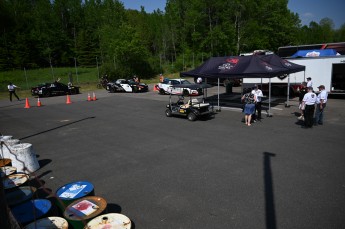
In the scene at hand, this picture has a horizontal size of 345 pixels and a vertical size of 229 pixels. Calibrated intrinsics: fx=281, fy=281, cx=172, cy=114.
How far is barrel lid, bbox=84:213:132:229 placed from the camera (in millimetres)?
4613

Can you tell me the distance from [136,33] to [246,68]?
2968 centimetres

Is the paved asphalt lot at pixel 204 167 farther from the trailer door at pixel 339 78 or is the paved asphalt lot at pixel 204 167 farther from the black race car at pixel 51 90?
the black race car at pixel 51 90

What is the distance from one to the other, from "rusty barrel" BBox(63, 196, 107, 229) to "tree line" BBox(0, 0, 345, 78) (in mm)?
34994

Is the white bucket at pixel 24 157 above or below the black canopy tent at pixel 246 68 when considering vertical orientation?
below

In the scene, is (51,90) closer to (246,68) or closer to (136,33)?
(136,33)

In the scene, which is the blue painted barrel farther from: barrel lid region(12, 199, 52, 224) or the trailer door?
the trailer door

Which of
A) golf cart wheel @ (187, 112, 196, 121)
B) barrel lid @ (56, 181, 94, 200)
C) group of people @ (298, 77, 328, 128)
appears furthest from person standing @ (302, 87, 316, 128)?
barrel lid @ (56, 181, 94, 200)

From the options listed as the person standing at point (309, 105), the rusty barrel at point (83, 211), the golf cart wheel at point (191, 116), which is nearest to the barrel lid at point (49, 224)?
the rusty barrel at point (83, 211)

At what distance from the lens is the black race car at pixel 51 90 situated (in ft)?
92.2

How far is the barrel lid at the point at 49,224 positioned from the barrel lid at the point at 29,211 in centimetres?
21

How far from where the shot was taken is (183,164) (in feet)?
28.8

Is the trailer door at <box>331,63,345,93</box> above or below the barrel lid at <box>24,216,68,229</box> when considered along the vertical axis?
above

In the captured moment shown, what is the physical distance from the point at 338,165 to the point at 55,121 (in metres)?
14.2

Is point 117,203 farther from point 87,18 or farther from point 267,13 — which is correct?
point 87,18
